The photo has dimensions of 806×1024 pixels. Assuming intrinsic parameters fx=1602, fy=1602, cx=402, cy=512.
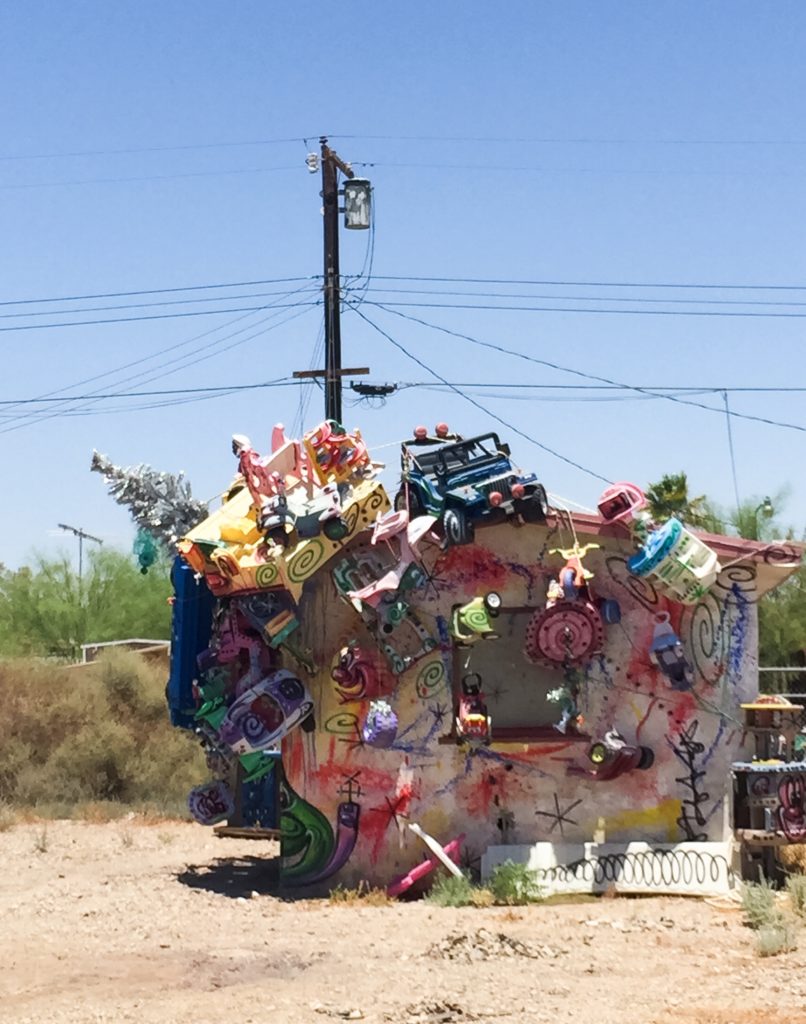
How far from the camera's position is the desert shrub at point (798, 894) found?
1388 cm

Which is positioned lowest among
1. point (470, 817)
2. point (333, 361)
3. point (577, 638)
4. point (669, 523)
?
point (470, 817)

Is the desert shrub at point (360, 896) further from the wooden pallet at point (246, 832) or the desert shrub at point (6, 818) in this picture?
the desert shrub at point (6, 818)

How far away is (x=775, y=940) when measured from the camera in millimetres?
12562

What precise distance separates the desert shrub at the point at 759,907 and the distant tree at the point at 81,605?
93.0 feet

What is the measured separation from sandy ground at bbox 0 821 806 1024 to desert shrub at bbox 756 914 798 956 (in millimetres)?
165

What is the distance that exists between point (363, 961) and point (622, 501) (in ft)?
17.3

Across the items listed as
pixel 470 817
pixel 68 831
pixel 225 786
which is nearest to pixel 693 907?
pixel 470 817

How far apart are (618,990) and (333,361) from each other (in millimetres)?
13512

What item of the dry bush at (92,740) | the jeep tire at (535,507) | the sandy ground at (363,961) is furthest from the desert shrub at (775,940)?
the dry bush at (92,740)

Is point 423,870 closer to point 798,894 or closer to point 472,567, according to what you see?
point 472,567

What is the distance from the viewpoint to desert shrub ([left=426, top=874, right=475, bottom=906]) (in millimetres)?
15148

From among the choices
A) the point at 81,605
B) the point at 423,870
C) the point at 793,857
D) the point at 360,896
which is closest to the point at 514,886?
the point at 423,870

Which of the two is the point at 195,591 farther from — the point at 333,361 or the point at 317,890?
the point at 333,361

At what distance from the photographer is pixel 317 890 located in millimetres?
16391
